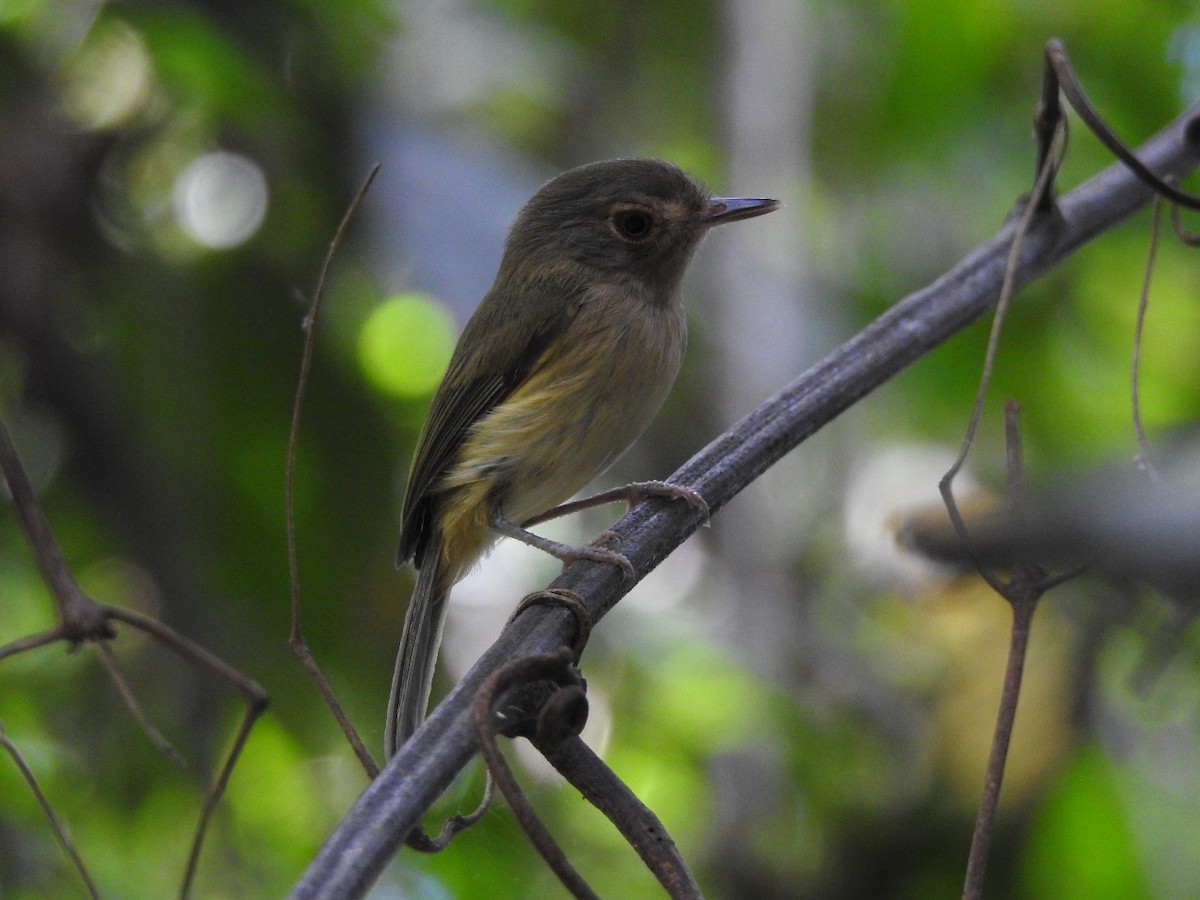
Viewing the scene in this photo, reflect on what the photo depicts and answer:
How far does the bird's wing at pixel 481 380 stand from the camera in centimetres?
313

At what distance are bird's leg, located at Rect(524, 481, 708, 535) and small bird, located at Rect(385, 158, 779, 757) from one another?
0.05m

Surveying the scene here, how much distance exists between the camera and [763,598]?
403 centimetres

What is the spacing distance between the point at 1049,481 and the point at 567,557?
1372mm

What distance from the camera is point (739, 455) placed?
1904 millimetres

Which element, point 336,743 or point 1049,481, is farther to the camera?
point 336,743

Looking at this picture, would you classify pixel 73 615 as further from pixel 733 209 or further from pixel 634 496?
pixel 733 209

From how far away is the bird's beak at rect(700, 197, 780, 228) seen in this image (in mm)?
3023

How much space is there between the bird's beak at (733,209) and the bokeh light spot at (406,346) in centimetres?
111

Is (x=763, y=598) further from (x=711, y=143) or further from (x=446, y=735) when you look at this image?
(x=446, y=735)

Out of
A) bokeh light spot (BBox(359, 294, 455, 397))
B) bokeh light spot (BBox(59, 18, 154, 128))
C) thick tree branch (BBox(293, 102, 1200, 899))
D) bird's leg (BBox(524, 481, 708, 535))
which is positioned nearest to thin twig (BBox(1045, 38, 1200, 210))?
thick tree branch (BBox(293, 102, 1200, 899))

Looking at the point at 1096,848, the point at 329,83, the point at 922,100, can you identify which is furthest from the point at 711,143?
the point at 1096,848

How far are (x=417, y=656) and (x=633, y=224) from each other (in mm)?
1252

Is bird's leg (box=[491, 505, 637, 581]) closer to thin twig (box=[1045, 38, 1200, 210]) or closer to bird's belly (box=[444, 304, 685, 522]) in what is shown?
bird's belly (box=[444, 304, 685, 522])

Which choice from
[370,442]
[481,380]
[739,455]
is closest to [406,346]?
[370,442]
